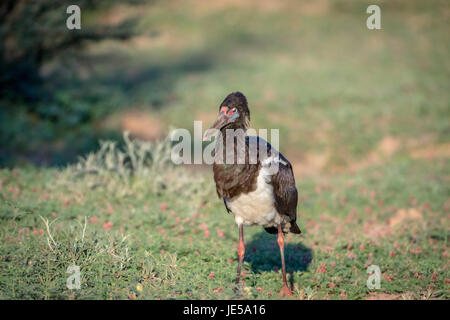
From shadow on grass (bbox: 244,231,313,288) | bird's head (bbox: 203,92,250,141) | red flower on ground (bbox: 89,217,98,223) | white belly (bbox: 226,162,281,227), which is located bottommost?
shadow on grass (bbox: 244,231,313,288)

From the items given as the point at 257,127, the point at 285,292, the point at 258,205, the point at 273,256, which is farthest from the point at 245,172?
the point at 257,127

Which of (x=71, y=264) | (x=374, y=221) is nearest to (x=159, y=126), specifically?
(x=374, y=221)

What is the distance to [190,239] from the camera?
6.48 metres

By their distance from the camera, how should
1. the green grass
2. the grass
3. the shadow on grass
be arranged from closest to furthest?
the green grass → the grass → the shadow on grass

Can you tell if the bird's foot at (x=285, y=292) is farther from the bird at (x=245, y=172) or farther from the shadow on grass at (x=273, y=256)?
the shadow on grass at (x=273, y=256)

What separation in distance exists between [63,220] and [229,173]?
2.83 metres

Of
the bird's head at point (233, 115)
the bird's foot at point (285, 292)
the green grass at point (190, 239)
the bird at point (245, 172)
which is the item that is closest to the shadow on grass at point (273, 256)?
the green grass at point (190, 239)

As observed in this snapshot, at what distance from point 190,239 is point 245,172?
1.95m

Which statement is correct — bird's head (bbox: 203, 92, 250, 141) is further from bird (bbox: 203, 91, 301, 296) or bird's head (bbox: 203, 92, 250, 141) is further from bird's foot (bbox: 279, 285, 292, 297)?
bird's foot (bbox: 279, 285, 292, 297)

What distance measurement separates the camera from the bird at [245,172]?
489cm

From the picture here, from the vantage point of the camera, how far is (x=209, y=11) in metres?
24.3

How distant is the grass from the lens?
17.7 feet

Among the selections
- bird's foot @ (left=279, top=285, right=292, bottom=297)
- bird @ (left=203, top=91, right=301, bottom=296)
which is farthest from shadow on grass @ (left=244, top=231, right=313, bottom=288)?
bird @ (left=203, top=91, right=301, bottom=296)
